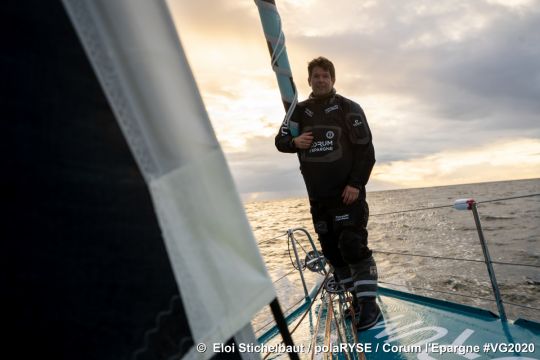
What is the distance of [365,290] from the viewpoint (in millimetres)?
2559

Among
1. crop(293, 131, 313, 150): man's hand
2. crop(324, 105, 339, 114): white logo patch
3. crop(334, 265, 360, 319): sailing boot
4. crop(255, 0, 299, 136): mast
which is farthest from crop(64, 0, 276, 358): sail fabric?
crop(334, 265, 360, 319): sailing boot

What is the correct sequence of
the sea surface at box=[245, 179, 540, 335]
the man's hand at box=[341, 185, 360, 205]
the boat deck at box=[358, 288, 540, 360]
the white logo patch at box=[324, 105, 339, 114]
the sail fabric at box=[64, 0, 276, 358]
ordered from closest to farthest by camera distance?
the sail fabric at box=[64, 0, 276, 358]
the boat deck at box=[358, 288, 540, 360]
the man's hand at box=[341, 185, 360, 205]
the white logo patch at box=[324, 105, 339, 114]
the sea surface at box=[245, 179, 540, 335]

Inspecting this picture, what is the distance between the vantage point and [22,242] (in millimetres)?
528

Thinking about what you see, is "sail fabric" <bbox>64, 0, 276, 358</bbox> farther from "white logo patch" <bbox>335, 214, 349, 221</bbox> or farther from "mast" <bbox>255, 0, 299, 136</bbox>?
"white logo patch" <bbox>335, 214, 349, 221</bbox>

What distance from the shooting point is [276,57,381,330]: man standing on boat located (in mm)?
2471

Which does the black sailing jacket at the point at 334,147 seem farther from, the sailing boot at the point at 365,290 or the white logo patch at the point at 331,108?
the sailing boot at the point at 365,290

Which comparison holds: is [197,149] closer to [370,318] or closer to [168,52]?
[168,52]

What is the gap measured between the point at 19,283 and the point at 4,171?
0.64 ft

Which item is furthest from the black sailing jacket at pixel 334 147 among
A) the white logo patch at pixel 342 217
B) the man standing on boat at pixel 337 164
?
the white logo patch at pixel 342 217

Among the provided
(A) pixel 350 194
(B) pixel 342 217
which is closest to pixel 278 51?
(A) pixel 350 194

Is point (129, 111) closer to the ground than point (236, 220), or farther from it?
farther from it

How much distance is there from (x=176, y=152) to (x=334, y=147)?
1.96 meters

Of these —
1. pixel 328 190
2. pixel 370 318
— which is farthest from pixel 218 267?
pixel 370 318

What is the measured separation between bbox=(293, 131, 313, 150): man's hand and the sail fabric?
5.89ft
